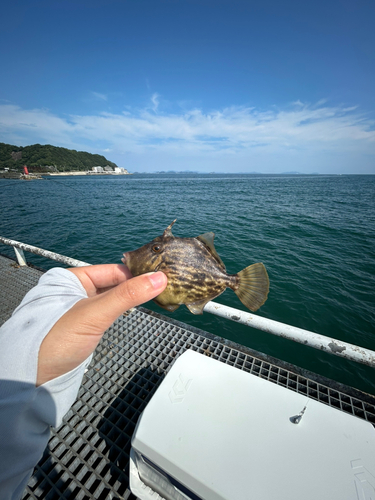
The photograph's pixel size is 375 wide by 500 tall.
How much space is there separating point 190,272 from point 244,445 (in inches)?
60.1

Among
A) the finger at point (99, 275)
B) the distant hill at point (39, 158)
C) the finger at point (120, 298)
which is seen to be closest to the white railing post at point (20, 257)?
the finger at point (99, 275)

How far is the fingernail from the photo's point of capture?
6.49 feet

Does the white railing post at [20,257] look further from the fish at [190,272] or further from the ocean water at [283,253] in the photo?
the fish at [190,272]

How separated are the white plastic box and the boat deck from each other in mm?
717

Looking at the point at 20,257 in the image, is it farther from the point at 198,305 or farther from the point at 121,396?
the point at 198,305

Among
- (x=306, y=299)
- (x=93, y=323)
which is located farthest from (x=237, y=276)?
(x=306, y=299)

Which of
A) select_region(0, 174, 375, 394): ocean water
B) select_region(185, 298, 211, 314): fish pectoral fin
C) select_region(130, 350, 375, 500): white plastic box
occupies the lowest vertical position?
select_region(0, 174, 375, 394): ocean water

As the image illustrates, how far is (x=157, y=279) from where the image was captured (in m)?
2.03

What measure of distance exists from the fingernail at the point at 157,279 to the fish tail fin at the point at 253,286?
1036 mm

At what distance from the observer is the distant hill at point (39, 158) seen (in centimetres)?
10875

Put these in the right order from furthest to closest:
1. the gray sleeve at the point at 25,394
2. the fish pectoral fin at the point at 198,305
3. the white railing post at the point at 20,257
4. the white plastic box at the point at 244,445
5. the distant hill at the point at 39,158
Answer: the distant hill at the point at 39,158, the white railing post at the point at 20,257, the fish pectoral fin at the point at 198,305, the white plastic box at the point at 244,445, the gray sleeve at the point at 25,394

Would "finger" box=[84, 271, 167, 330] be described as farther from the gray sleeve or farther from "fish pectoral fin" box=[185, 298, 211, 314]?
"fish pectoral fin" box=[185, 298, 211, 314]

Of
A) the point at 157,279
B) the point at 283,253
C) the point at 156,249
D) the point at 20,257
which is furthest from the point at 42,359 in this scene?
the point at 283,253

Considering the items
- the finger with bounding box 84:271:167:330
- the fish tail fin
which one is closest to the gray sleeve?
the finger with bounding box 84:271:167:330
